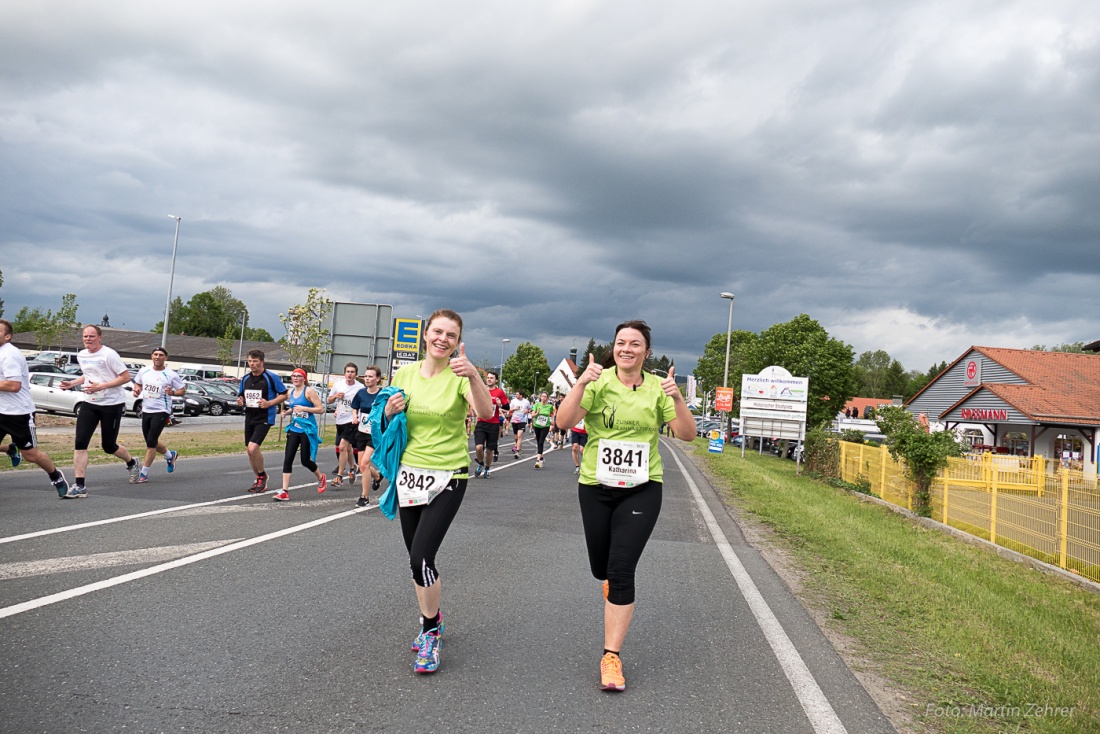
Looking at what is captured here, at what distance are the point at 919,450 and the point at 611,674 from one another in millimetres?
12436

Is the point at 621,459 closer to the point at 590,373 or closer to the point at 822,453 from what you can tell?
the point at 590,373

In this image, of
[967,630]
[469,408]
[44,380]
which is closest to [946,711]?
[967,630]

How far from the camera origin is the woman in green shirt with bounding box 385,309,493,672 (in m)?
4.17

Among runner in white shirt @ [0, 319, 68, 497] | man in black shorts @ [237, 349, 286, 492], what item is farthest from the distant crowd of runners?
man in black shorts @ [237, 349, 286, 492]

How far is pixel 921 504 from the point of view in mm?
14812

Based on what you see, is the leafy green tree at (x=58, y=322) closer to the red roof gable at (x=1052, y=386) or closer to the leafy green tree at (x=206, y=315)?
the red roof gable at (x=1052, y=386)

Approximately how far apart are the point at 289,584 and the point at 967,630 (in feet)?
15.9

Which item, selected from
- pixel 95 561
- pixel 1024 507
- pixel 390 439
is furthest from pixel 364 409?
pixel 1024 507

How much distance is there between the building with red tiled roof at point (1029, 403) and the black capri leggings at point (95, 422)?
91.0 ft

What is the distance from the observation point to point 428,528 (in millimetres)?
4176

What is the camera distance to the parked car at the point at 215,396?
131 ft

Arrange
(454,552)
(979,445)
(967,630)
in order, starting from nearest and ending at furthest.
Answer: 1. (967,630)
2. (454,552)
3. (979,445)

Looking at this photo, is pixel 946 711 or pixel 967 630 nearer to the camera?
pixel 946 711

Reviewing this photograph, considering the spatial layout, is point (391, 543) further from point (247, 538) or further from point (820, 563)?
point (820, 563)
